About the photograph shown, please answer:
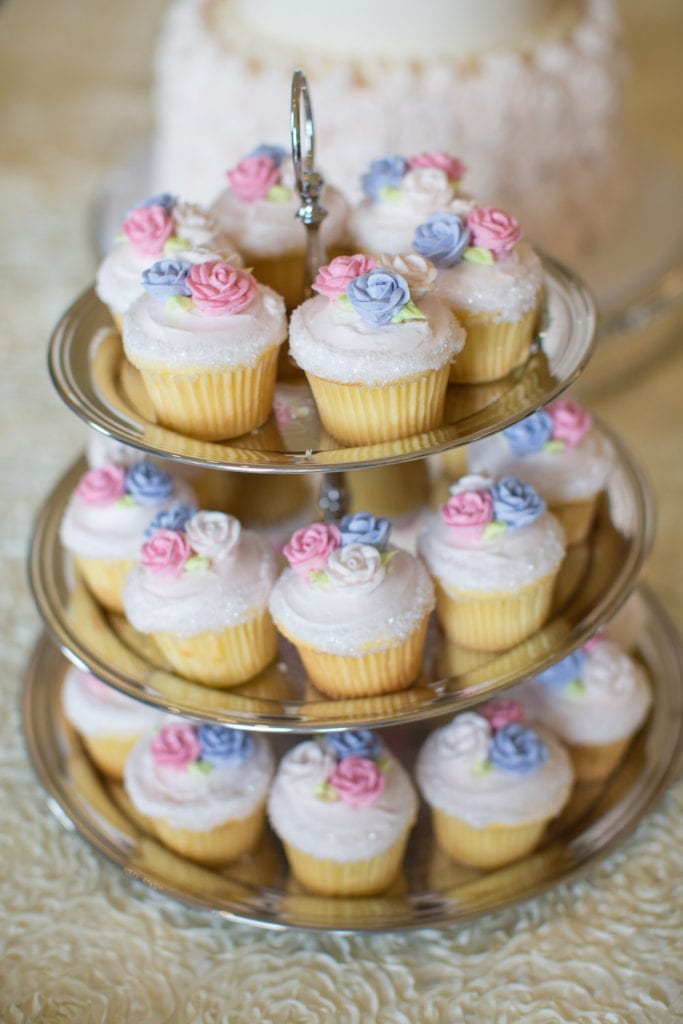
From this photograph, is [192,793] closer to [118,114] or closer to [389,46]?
[389,46]

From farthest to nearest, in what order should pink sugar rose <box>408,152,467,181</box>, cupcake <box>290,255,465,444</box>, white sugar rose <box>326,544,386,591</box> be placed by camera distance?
1. pink sugar rose <box>408,152,467,181</box>
2. white sugar rose <box>326,544,386,591</box>
3. cupcake <box>290,255,465,444</box>

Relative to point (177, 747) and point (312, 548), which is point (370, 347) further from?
point (177, 747)

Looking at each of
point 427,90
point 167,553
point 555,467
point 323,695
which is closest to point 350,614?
point 323,695

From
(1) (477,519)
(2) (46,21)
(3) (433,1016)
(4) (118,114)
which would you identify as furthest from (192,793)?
(2) (46,21)

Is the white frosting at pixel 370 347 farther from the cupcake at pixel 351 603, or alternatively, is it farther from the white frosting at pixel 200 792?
the white frosting at pixel 200 792

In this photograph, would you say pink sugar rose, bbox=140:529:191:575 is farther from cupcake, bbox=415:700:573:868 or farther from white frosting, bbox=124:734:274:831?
cupcake, bbox=415:700:573:868

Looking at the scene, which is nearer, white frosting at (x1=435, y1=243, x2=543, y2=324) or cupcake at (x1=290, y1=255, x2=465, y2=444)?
cupcake at (x1=290, y1=255, x2=465, y2=444)

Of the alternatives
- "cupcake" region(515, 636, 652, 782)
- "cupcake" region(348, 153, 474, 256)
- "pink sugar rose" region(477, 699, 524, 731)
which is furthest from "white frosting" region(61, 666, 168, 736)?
"cupcake" region(348, 153, 474, 256)
